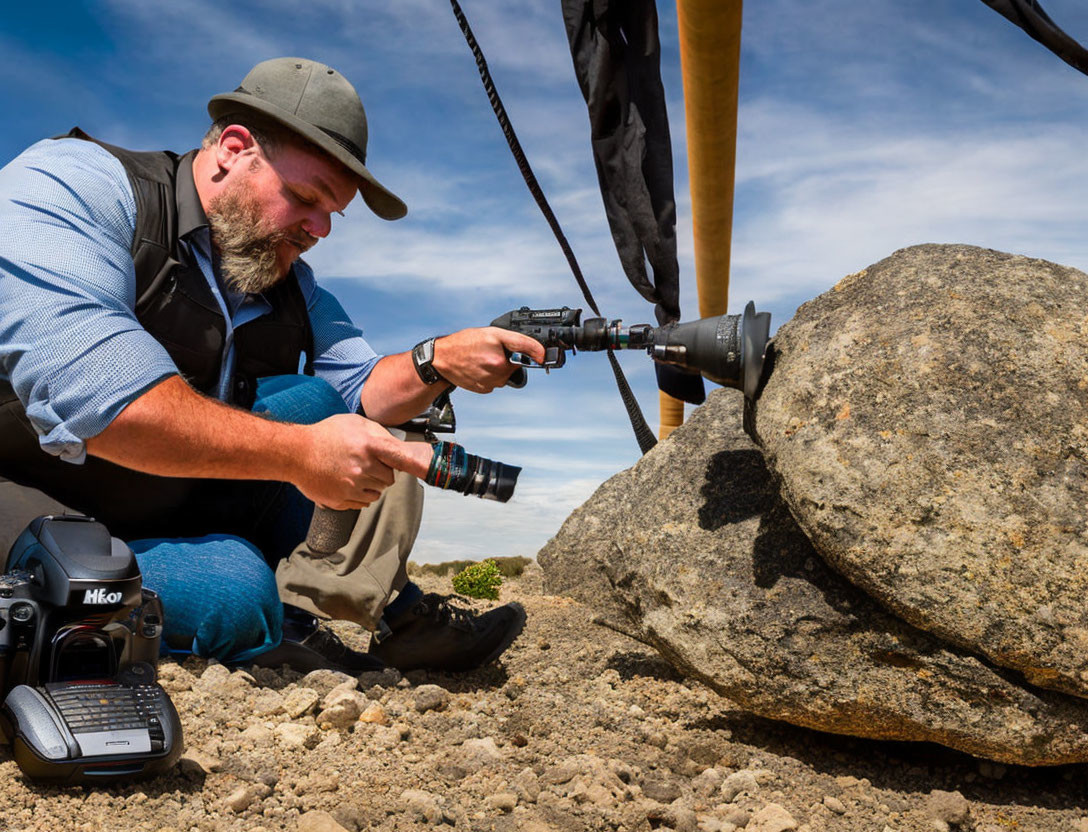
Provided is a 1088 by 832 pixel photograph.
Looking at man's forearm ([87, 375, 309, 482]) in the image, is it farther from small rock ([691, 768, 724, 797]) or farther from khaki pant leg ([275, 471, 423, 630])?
small rock ([691, 768, 724, 797])

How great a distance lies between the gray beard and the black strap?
199 cm

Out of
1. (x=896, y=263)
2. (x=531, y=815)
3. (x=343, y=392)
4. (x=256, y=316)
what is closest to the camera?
(x=531, y=815)

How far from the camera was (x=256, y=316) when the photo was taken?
422 centimetres

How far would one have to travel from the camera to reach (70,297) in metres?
2.93

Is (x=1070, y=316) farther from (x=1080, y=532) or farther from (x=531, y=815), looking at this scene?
(x=531, y=815)

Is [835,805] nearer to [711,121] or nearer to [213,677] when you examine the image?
[213,677]

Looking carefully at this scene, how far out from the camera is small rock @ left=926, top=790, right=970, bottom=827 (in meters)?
3.02

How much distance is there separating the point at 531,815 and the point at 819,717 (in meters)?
1.27

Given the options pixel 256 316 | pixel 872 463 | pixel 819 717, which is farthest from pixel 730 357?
pixel 256 316

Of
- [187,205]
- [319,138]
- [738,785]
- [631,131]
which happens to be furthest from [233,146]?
[738,785]

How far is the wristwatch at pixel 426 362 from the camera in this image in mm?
4055

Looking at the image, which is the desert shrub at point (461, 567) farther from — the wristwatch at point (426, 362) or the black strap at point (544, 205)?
the wristwatch at point (426, 362)

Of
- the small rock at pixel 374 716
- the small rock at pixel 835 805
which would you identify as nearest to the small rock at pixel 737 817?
the small rock at pixel 835 805

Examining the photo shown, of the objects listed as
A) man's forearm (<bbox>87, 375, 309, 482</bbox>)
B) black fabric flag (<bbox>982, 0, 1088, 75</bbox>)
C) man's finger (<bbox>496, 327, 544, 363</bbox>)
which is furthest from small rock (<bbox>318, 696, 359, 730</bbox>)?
black fabric flag (<bbox>982, 0, 1088, 75</bbox>)
